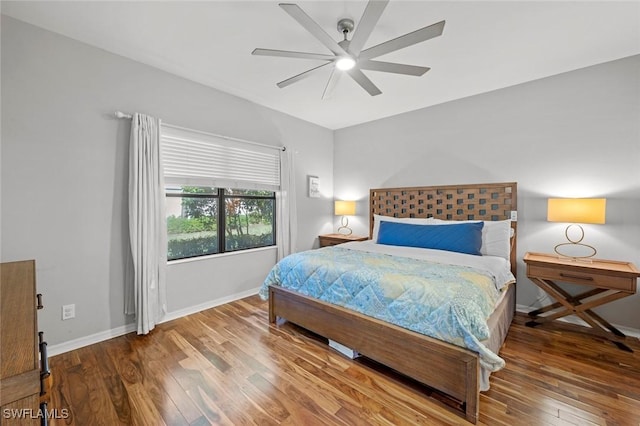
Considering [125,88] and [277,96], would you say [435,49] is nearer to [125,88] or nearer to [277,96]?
[277,96]

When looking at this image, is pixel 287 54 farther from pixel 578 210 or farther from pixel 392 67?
pixel 578 210

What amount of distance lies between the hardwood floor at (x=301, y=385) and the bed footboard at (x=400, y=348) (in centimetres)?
13

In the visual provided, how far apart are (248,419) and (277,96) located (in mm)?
3311

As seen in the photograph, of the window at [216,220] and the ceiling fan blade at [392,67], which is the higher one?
the ceiling fan blade at [392,67]

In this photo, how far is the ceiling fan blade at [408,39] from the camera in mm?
1621

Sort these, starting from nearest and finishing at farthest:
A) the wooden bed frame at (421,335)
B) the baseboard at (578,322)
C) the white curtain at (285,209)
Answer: the wooden bed frame at (421,335)
the baseboard at (578,322)
the white curtain at (285,209)

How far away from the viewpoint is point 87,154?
7.79ft

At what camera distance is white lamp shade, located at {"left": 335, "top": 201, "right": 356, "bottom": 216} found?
4.48 metres

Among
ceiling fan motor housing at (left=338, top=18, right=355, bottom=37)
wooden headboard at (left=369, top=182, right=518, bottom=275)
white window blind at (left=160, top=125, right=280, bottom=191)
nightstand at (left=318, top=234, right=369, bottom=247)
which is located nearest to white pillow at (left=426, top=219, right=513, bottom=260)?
wooden headboard at (left=369, top=182, right=518, bottom=275)

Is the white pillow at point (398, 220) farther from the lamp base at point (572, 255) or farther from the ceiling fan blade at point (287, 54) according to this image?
the ceiling fan blade at point (287, 54)

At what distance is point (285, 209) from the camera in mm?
3969

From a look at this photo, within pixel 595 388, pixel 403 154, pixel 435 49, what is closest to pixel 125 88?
pixel 435 49

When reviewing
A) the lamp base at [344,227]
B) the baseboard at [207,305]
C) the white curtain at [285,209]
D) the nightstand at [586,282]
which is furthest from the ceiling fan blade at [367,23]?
the lamp base at [344,227]

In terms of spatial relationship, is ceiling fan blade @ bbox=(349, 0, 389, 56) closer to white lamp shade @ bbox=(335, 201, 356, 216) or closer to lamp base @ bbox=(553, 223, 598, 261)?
white lamp shade @ bbox=(335, 201, 356, 216)
